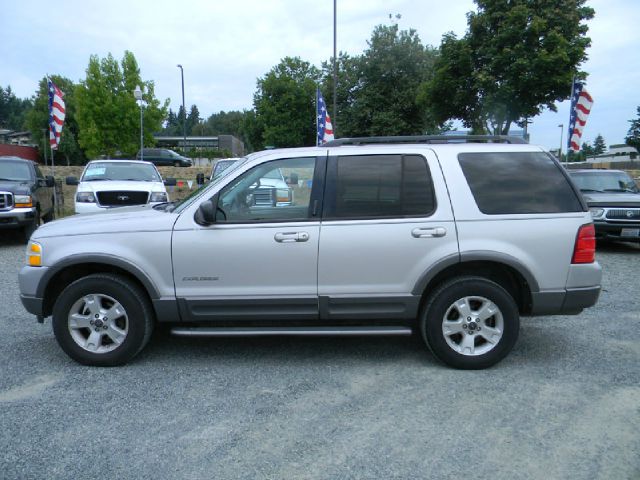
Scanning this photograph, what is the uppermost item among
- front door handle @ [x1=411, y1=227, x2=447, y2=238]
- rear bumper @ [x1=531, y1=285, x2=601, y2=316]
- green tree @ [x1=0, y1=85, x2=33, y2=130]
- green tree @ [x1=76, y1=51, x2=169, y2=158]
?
green tree @ [x1=0, y1=85, x2=33, y2=130]

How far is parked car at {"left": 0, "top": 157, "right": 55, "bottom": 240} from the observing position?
9914 mm

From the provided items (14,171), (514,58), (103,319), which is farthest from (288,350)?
(514,58)

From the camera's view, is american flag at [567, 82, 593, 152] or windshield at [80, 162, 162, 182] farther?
american flag at [567, 82, 593, 152]

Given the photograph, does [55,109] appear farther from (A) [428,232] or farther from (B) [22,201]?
(A) [428,232]

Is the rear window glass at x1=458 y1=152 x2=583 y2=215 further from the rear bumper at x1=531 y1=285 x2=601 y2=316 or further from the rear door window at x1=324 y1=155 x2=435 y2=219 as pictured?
the rear bumper at x1=531 y1=285 x2=601 y2=316

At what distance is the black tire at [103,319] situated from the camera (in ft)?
13.4

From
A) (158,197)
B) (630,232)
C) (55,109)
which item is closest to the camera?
(630,232)

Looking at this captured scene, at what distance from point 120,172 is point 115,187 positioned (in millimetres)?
1310

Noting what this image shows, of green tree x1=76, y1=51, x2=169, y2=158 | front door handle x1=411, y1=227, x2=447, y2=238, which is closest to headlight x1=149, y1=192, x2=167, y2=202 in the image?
front door handle x1=411, y1=227, x2=447, y2=238

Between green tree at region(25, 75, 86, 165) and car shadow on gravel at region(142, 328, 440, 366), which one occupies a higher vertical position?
green tree at region(25, 75, 86, 165)

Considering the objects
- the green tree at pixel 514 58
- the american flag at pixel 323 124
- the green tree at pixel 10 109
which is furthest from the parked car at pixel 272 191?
the green tree at pixel 10 109

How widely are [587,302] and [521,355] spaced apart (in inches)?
29.7

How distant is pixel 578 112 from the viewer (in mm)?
15289

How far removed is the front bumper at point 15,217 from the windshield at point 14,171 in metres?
1.28
